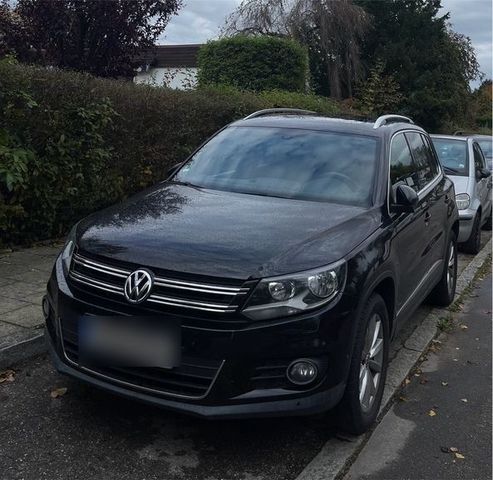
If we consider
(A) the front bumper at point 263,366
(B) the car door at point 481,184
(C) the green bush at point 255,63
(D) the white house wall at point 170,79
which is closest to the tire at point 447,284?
(A) the front bumper at point 263,366

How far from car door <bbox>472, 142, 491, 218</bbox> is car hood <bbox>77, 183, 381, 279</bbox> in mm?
6336

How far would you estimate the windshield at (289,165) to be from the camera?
4.35 meters

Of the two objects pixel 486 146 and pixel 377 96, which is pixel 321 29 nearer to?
pixel 377 96

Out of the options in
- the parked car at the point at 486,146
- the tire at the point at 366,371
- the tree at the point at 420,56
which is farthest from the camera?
the tree at the point at 420,56

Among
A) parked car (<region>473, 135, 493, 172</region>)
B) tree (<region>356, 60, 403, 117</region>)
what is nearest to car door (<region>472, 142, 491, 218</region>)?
parked car (<region>473, 135, 493, 172</region>)

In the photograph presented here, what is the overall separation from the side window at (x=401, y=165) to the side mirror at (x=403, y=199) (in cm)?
18

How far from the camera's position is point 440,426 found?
3922 millimetres

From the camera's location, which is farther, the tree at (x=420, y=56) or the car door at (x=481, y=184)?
the tree at (x=420, y=56)

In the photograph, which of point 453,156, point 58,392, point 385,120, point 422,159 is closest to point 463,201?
point 453,156

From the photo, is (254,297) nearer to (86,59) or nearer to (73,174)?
(73,174)

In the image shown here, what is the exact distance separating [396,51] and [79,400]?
25.3 meters

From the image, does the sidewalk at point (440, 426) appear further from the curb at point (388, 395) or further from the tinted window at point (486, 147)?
the tinted window at point (486, 147)

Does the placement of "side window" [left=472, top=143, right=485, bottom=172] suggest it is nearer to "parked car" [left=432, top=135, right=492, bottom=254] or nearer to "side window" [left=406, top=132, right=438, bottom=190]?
"parked car" [left=432, top=135, right=492, bottom=254]

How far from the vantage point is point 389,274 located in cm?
Answer: 382
